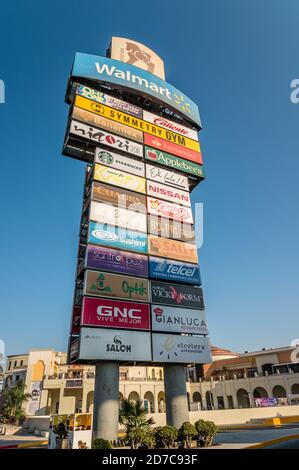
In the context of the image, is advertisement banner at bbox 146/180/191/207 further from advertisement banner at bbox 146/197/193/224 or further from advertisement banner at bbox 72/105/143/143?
advertisement banner at bbox 72/105/143/143

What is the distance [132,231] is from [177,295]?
6.49 meters

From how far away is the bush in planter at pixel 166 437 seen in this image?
17.4m

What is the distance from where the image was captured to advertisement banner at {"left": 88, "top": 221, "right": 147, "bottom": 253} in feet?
77.3

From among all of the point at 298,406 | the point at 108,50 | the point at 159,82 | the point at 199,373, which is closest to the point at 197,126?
the point at 159,82

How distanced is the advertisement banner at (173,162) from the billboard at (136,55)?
1361cm

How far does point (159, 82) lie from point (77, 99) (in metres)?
12.1

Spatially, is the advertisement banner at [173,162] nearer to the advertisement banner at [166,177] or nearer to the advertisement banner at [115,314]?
the advertisement banner at [166,177]

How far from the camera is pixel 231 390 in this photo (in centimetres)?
5559

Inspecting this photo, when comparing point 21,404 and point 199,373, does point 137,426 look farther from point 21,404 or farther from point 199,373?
point 199,373

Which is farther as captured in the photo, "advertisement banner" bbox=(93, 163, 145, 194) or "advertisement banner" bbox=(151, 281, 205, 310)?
"advertisement banner" bbox=(93, 163, 145, 194)

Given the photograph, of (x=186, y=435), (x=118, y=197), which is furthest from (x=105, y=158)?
(x=186, y=435)

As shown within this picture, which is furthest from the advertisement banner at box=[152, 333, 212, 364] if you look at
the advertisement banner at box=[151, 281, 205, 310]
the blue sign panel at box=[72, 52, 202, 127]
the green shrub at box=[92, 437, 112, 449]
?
the blue sign panel at box=[72, 52, 202, 127]

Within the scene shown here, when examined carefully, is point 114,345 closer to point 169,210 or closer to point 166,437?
point 166,437

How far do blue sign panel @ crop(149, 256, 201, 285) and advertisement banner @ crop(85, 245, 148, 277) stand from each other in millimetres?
854
